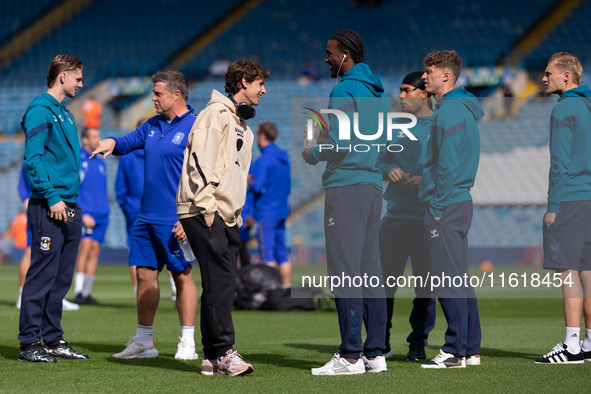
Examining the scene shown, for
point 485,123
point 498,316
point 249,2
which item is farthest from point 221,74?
point 498,316

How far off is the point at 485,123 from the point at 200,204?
1479 cm

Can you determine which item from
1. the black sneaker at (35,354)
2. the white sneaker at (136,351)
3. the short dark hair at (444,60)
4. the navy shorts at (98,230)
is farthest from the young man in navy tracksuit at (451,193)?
the navy shorts at (98,230)

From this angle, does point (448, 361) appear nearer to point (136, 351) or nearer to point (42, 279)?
point (136, 351)

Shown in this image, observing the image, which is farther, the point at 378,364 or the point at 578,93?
the point at 578,93

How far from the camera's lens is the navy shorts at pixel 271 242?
36.4 ft

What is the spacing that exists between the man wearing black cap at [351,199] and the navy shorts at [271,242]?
18.7 ft

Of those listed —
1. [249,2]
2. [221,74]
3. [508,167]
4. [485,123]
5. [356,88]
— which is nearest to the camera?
[356,88]

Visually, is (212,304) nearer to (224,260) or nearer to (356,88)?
(224,260)

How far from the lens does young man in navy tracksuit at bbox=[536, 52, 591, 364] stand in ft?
19.1

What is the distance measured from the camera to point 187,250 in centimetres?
567

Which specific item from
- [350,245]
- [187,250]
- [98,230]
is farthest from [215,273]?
[98,230]

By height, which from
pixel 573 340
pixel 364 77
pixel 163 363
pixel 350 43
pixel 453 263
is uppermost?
pixel 350 43

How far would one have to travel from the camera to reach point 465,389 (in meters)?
4.86

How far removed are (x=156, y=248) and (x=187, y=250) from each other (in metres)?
0.51
